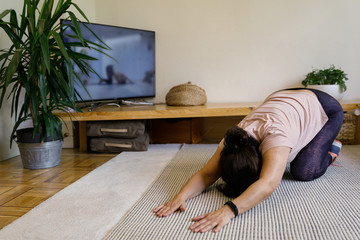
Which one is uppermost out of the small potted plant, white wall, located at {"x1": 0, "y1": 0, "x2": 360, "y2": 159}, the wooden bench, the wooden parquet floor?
white wall, located at {"x1": 0, "y1": 0, "x2": 360, "y2": 159}

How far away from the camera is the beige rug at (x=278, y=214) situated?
120 centimetres

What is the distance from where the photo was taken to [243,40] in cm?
329

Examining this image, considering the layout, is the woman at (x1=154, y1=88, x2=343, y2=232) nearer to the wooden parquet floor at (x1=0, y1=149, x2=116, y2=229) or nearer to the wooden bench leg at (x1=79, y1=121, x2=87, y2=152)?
the wooden parquet floor at (x1=0, y1=149, x2=116, y2=229)

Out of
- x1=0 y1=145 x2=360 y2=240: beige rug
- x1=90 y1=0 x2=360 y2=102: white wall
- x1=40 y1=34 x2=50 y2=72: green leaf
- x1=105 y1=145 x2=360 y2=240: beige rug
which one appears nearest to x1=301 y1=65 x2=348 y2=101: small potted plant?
x1=90 y1=0 x2=360 y2=102: white wall

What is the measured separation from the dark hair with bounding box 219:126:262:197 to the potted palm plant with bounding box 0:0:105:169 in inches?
42.7

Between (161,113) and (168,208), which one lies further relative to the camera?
(161,113)

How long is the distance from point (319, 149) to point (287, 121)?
422 mm

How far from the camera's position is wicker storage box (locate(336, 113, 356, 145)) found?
2934 millimetres

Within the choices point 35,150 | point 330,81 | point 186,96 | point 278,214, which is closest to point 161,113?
point 186,96

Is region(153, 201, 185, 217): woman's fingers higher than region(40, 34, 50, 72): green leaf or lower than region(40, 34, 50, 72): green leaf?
lower

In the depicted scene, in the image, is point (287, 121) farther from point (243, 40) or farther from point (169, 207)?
point (243, 40)

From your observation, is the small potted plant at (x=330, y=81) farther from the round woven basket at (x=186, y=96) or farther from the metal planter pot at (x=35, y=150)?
the metal planter pot at (x=35, y=150)

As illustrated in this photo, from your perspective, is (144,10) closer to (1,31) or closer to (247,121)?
(1,31)

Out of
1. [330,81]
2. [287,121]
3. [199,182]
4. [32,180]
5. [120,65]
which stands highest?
[120,65]
